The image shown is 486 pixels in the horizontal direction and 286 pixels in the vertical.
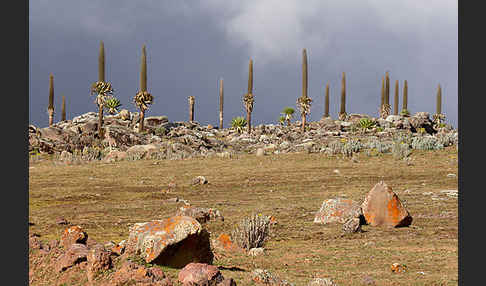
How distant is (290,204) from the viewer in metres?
11.2

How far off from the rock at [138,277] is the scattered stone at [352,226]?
5133mm

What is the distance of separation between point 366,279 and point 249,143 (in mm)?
35666

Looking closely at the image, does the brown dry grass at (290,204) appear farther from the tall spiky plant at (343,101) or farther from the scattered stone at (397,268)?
the tall spiky plant at (343,101)

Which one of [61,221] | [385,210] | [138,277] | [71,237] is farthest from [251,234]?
[61,221]

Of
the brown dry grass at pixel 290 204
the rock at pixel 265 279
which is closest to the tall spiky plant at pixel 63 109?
the brown dry grass at pixel 290 204

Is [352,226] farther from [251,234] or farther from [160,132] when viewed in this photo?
[160,132]

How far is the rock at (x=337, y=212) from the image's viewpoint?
29.6 feet

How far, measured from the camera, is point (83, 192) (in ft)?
43.9

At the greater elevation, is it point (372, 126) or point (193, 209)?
point (372, 126)

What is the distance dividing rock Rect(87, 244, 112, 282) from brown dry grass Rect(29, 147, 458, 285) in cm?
67

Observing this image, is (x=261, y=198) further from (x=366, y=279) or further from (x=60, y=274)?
(x=60, y=274)

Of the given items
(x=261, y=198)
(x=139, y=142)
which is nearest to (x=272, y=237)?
(x=261, y=198)

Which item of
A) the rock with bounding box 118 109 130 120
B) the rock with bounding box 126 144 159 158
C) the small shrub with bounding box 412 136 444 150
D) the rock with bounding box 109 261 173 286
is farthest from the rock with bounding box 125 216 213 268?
the rock with bounding box 118 109 130 120

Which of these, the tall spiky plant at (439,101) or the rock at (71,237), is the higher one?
the tall spiky plant at (439,101)
